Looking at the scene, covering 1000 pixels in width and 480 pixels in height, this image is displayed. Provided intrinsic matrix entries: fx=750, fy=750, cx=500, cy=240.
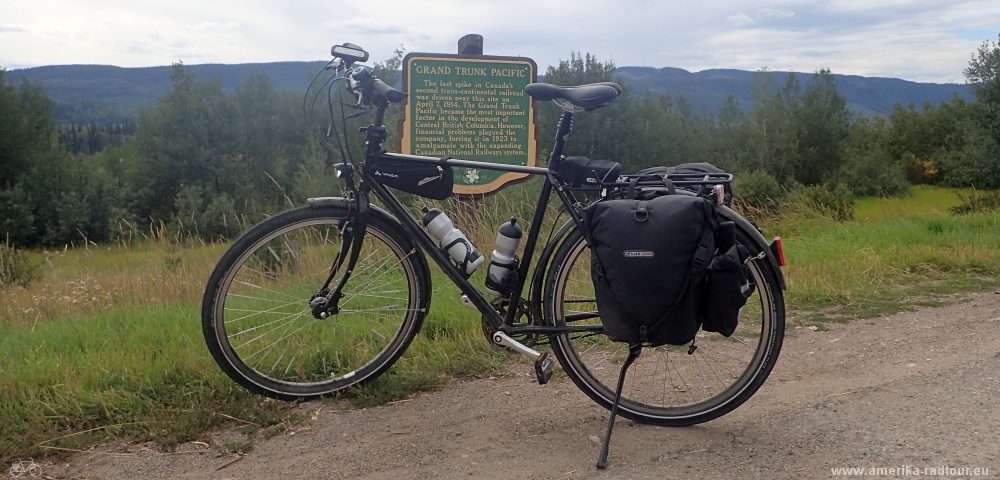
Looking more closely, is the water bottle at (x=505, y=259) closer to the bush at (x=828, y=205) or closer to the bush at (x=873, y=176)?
the bush at (x=828, y=205)

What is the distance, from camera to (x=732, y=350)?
361 cm

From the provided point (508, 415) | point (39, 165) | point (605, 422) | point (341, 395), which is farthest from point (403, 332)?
point (39, 165)

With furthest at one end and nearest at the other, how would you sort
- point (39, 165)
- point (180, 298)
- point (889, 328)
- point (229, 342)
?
point (39, 165) < point (180, 298) < point (889, 328) < point (229, 342)

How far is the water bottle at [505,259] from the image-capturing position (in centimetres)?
335

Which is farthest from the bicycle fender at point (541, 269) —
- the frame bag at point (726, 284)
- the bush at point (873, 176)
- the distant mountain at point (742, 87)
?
the bush at point (873, 176)

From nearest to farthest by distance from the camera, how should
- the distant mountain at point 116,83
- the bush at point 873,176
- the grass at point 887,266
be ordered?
the grass at point 887,266
the bush at point 873,176
the distant mountain at point 116,83

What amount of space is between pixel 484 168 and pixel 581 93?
528mm

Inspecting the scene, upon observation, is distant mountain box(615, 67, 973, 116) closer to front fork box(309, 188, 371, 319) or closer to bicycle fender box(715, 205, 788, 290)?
bicycle fender box(715, 205, 788, 290)

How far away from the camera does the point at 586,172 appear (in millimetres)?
3211

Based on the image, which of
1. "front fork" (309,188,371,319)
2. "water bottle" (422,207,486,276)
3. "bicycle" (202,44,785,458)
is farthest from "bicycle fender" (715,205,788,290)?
"front fork" (309,188,371,319)

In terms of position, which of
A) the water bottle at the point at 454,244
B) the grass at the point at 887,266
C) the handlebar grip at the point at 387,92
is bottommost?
the grass at the point at 887,266

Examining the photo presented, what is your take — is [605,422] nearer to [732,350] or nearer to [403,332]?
[732,350]

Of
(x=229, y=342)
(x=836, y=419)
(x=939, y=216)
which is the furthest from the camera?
(x=939, y=216)

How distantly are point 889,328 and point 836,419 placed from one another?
1.68m
